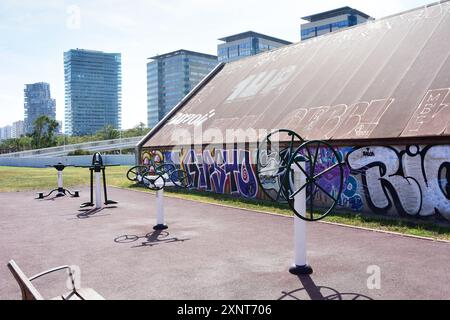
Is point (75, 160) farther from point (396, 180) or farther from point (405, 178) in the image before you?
point (405, 178)

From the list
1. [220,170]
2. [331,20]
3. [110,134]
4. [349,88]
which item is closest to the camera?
[349,88]

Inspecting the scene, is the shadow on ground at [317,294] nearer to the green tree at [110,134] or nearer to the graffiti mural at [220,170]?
the graffiti mural at [220,170]

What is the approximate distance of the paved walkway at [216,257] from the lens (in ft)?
22.3

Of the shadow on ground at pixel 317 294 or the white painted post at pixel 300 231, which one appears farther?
the white painted post at pixel 300 231

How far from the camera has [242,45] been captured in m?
171

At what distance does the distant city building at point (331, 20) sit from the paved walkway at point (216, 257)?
13076cm

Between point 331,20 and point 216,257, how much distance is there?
142 metres

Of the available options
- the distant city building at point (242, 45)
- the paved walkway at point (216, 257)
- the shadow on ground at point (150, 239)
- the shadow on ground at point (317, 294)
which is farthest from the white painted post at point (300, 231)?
the distant city building at point (242, 45)

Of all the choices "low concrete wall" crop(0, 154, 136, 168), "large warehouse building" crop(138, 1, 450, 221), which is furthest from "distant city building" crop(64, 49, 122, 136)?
"large warehouse building" crop(138, 1, 450, 221)

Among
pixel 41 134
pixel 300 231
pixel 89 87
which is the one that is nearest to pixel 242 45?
pixel 89 87

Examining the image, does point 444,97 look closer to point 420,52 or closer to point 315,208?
point 420,52

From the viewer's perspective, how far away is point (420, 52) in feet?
51.6

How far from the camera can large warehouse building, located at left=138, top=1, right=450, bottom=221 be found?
12.6 m
